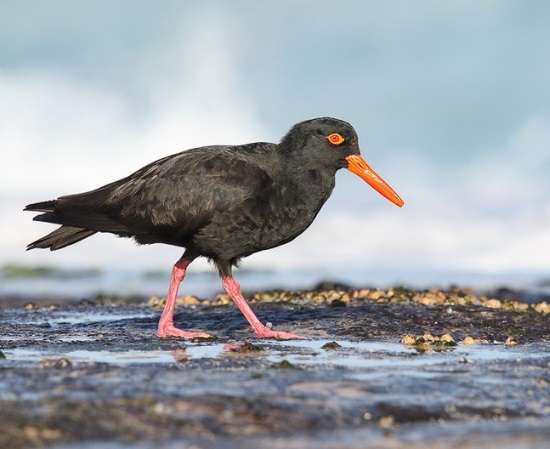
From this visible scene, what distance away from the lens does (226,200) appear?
7.93m

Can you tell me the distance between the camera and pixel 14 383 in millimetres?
4910

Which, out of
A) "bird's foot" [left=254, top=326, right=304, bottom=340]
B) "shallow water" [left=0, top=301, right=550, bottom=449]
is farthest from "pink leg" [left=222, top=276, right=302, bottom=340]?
"shallow water" [left=0, top=301, right=550, bottom=449]

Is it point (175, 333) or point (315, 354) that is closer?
point (315, 354)

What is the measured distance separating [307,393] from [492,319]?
4274 millimetres

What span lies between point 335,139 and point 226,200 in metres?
1.19

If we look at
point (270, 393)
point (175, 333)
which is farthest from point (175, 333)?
point (270, 393)

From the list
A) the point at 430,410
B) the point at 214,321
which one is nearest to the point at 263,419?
the point at 430,410

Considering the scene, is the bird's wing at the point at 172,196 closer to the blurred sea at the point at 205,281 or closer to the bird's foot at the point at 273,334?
the bird's foot at the point at 273,334

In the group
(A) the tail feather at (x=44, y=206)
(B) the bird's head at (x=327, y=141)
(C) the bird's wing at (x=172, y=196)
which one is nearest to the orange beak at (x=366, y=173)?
(B) the bird's head at (x=327, y=141)

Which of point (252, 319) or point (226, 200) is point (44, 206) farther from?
point (252, 319)

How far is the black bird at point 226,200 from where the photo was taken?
314 inches

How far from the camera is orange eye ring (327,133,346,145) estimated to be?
27.9 ft

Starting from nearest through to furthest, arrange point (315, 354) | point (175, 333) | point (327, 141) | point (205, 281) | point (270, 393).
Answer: point (270, 393)
point (315, 354)
point (175, 333)
point (327, 141)
point (205, 281)

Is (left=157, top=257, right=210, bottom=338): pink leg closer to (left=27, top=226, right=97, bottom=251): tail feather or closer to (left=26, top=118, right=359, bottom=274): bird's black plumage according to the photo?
(left=26, top=118, right=359, bottom=274): bird's black plumage
